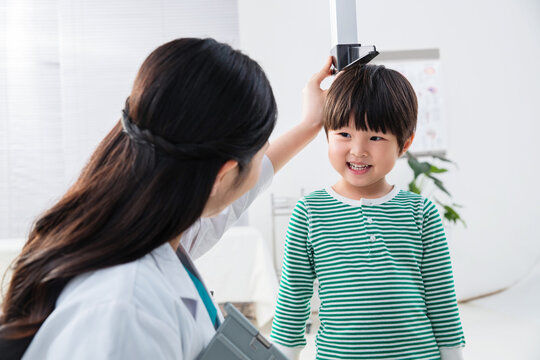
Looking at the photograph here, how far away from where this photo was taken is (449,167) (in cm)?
363

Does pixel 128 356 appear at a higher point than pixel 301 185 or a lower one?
Result: higher

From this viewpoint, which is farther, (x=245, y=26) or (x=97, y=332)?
(x=245, y=26)

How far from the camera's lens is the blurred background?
3594mm

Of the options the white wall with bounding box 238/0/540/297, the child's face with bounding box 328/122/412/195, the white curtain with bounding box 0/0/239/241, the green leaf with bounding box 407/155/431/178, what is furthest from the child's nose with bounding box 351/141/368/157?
the white curtain with bounding box 0/0/239/241

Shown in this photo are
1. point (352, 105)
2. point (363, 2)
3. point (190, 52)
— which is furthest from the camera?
point (363, 2)

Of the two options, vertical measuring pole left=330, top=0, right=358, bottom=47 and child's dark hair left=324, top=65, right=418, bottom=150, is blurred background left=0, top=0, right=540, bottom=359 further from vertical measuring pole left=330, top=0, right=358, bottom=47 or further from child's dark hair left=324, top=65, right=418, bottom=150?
vertical measuring pole left=330, top=0, right=358, bottom=47

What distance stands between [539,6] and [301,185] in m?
2.21

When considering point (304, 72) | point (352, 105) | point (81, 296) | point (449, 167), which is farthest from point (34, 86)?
point (81, 296)

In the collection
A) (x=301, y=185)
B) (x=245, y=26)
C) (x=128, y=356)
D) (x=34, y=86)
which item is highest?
(x=245, y=26)

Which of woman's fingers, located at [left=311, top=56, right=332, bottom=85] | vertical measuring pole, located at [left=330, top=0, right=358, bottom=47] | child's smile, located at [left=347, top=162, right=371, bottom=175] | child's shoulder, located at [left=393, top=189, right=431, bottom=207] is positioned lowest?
child's shoulder, located at [left=393, top=189, right=431, bottom=207]

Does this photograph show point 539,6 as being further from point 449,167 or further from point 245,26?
point 245,26

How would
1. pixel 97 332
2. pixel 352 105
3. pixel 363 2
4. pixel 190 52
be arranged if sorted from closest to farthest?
1. pixel 97 332
2. pixel 190 52
3. pixel 352 105
4. pixel 363 2

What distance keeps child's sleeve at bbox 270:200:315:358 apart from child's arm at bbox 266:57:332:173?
140 millimetres

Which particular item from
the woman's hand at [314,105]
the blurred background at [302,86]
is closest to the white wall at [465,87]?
the blurred background at [302,86]
